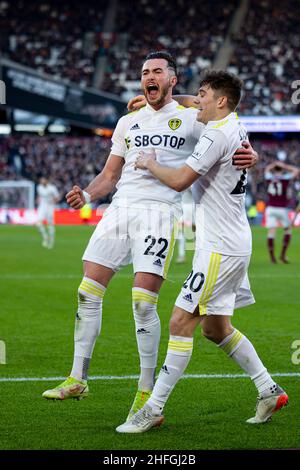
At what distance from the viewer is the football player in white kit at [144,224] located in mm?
6438

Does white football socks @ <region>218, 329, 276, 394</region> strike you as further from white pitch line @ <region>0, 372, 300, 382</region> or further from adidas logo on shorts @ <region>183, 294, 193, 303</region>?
white pitch line @ <region>0, 372, 300, 382</region>

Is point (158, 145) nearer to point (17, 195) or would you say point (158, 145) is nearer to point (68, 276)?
point (68, 276)

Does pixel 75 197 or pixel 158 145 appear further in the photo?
pixel 75 197

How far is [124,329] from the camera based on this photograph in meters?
10.6

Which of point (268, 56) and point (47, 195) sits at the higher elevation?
point (268, 56)

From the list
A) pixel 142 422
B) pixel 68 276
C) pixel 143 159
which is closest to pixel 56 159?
pixel 68 276

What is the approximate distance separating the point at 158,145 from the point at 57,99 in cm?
3465

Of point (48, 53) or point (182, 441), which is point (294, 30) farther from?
point (182, 441)

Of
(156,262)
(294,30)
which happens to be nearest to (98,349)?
(156,262)

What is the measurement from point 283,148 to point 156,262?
40.6 metres

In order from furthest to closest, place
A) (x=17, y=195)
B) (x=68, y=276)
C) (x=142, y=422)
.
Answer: (x=17, y=195) < (x=68, y=276) < (x=142, y=422)

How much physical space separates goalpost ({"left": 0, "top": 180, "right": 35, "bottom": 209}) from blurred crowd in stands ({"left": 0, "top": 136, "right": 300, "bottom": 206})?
2664mm

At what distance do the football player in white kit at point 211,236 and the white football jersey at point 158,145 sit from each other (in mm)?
449

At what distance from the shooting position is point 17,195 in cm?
4225
